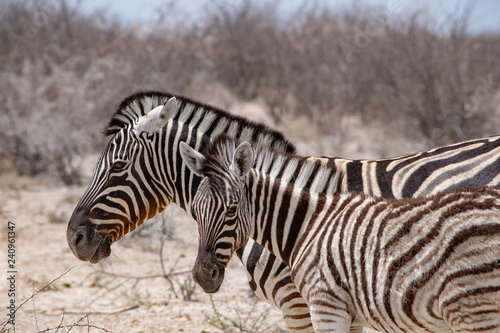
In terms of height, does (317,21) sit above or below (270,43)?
above

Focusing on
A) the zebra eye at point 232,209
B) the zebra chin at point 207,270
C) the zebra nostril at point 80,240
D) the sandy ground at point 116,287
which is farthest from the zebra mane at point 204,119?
the sandy ground at point 116,287

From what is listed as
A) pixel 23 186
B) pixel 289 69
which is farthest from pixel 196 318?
pixel 289 69

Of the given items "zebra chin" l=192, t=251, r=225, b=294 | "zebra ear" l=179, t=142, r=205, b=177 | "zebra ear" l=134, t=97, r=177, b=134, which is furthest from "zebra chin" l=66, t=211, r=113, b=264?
"zebra chin" l=192, t=251, r=225, b=294

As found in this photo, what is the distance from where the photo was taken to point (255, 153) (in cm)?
357

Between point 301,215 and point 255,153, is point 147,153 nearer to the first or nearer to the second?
point 255,153

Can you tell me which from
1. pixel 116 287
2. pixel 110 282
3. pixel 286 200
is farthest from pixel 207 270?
pixel 110 282

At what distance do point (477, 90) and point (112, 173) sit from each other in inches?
435

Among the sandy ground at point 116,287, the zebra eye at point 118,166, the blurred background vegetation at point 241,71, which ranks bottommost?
the sandy ground at point 116,287

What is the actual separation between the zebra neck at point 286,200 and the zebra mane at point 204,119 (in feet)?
1.96

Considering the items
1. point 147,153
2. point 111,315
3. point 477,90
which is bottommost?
point 111,315

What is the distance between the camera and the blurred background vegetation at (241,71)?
12031 mm

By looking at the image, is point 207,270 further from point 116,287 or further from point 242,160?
point 116,287

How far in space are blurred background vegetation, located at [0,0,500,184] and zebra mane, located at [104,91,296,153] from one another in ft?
22.9

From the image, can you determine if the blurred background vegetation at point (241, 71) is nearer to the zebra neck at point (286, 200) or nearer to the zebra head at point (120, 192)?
the zebra head at point (120, 192)
